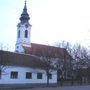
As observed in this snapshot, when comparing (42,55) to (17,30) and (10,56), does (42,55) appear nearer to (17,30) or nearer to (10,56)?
(10,56)

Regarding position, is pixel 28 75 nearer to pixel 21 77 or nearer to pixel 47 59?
pixel 21 77

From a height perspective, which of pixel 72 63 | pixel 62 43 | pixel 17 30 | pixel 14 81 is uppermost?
pixel 17 30

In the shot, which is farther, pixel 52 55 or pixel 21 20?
pixel 21 20

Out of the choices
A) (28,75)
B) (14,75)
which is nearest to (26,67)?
(28,75)

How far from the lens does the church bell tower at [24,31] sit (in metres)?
93.6

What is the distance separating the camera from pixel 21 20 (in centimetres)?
9469

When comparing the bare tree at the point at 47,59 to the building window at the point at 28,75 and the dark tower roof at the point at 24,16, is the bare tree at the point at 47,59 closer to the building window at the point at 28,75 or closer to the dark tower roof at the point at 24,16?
the building window at the point at 28,75

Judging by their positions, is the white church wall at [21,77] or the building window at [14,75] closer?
the white church wall at [21,77]

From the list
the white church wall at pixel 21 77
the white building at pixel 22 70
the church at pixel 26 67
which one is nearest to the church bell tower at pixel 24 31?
the church at pixel 26 67

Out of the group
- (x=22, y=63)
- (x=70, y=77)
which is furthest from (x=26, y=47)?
(x=22, y=63)

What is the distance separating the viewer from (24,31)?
9488cm

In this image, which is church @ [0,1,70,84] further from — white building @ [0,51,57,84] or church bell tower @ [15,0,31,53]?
church bell tower @ [15,0,31,53]

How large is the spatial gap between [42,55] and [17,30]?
2827cm

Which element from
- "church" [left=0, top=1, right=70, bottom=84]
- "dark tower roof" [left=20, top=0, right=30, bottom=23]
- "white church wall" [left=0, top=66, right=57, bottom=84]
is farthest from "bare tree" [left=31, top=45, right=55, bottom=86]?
"dark tower roof" [left=20, top=0, right=30, bottom=23]
